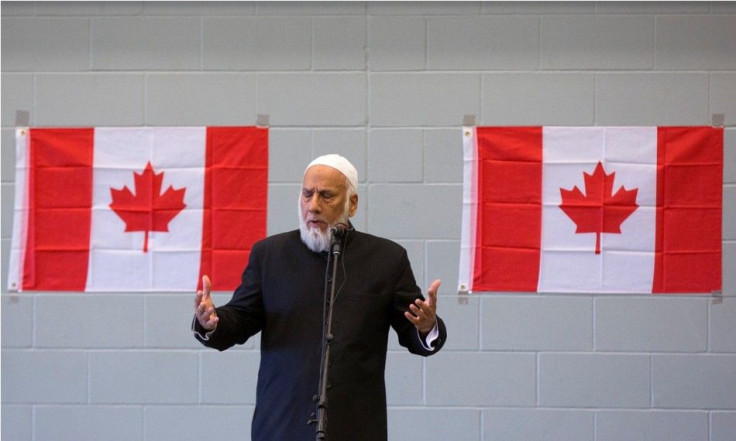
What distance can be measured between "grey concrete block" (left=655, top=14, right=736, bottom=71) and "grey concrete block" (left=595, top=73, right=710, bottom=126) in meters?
0.06

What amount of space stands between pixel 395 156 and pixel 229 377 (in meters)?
1.19

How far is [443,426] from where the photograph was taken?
3.63 meters

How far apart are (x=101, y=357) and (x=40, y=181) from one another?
0.82 m

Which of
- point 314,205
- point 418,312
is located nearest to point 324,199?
point 314,205

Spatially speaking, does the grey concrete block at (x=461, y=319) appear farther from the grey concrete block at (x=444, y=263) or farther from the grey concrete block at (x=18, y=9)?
the grey concrete block at (x=18, y=9)

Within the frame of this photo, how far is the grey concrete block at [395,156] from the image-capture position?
365 centimetres

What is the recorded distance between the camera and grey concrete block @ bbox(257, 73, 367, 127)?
12.0 feet

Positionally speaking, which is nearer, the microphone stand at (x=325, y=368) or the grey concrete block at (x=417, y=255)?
the microphone stand at (x=325, y=368)

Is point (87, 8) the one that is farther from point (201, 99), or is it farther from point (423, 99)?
point (423, 99)

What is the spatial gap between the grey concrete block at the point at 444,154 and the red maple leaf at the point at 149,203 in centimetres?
107

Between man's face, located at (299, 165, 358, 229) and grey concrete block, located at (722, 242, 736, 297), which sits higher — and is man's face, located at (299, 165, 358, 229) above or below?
above

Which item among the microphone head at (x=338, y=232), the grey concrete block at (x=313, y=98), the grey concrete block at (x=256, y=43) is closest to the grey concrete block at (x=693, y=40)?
the grey concrete block at (x=313, y=98)

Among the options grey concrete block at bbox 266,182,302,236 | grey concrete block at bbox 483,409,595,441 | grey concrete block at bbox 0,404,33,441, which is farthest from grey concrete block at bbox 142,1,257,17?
grey concrete block at bbox 483,409,595,441

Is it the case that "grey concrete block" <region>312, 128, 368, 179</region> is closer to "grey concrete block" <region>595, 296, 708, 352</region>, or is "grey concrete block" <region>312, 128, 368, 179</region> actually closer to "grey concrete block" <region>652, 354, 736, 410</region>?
"grey concrete block" <region>595, 296, 708, 352</region>
